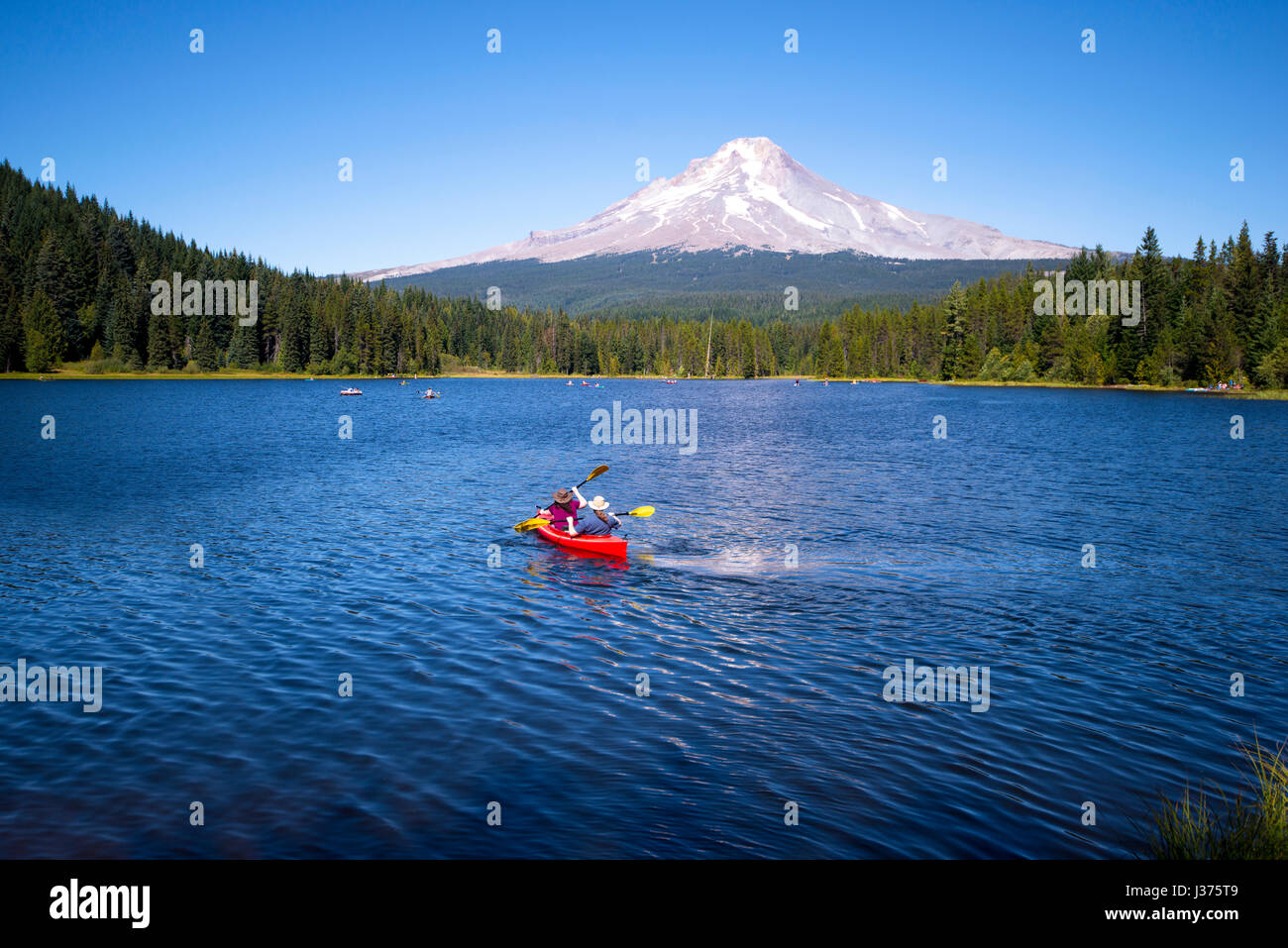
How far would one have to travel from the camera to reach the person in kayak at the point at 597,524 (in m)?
29.8

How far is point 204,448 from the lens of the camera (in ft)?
204

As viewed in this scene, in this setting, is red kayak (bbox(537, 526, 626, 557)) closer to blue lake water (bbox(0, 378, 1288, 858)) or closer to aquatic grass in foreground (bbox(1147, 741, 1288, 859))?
blue lake water (bbox(0, 378, 1288, 858))

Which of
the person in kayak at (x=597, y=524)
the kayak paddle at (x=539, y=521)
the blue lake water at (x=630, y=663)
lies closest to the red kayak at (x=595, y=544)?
the person in kayak at (x=597, y=524)

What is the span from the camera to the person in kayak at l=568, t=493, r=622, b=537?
29812mm

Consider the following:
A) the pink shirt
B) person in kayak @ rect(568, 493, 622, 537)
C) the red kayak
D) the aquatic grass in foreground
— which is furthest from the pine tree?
the aquatic grass in foreground

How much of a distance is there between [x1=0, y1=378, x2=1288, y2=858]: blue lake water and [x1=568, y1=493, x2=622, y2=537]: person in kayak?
128 cm

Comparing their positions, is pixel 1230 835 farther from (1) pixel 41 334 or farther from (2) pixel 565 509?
(1) pixel 41 334

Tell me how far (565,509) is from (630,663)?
1235cm

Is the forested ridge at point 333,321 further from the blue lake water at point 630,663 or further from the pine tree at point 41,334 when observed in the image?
the blue lake water at point 630,663
